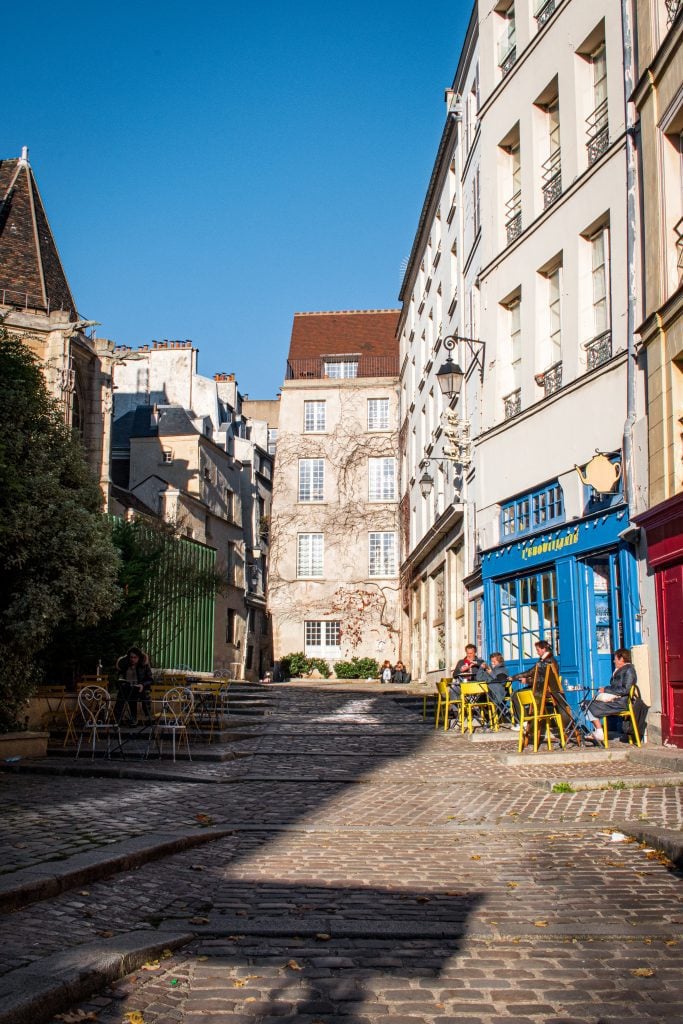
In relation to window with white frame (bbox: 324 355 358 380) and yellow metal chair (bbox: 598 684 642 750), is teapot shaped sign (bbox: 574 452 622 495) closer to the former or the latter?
yellow metal chair (bbox: 598 684 642 750)

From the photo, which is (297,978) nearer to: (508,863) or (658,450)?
(508,863)

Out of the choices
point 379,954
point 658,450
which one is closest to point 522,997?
point 379,954

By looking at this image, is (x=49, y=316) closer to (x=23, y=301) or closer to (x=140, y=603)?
(x=23, y=301)

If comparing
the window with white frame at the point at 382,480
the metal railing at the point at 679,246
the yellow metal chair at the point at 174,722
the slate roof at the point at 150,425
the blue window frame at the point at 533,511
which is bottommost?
the yellow metal chair at the point at 174,722

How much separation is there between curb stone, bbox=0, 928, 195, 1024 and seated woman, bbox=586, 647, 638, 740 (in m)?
8.44

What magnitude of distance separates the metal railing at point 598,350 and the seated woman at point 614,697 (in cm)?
485

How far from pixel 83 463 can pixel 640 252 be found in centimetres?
1006

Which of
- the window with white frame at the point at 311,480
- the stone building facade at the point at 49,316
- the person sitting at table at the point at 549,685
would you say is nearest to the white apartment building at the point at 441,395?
the window with white frame at the point at 311,480

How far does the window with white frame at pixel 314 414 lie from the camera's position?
43312 mm

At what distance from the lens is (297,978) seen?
15.4ft

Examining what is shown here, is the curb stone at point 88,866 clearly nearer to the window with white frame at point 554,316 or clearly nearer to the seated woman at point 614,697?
the seated woman at point 614,697

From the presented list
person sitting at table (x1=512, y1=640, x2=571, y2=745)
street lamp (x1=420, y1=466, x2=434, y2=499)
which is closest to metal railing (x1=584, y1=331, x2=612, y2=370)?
person sitting at table (x1=512, y1=640, x2=571, y2=745)

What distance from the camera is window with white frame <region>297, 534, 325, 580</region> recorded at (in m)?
42.0

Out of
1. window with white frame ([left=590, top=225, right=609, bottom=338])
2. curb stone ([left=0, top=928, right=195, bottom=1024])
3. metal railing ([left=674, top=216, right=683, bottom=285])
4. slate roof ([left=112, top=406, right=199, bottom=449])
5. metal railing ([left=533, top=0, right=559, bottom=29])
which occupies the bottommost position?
curb stone ([left=0, top=928, right=195, bottom=1024])
